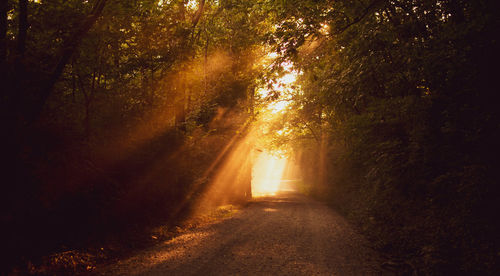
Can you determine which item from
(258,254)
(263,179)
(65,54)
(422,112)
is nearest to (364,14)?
(422,112)

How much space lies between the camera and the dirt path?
646 cm

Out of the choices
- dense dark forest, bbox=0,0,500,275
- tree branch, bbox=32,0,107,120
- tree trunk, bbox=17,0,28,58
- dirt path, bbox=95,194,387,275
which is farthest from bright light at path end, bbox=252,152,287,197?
tree trunk, bbox=17,0,28,58

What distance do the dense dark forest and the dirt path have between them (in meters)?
1.16

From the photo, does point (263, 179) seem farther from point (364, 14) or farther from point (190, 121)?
point (364, 14)

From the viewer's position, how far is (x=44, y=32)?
24.5ft

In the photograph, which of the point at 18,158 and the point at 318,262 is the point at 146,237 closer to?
the point at 18,158

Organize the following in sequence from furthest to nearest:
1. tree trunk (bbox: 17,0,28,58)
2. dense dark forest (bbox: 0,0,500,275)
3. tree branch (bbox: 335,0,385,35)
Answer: tree branch (bbox: 335,0,385,35), tree trunk (bbox: 17,0,28,58), dense dark forest (bbox: 0,0,500,275)

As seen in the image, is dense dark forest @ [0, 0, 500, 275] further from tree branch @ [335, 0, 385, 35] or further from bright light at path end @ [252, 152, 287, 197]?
bright light at path end @ [252, 152, 287, 197]

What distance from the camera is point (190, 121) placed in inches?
600

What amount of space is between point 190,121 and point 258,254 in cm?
914

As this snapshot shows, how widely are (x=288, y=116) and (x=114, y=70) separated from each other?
2184cm

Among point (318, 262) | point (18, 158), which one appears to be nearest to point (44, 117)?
point (18, 158)

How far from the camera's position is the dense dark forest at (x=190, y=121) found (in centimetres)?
580

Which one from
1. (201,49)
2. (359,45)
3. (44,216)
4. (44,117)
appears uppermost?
(201,49)
